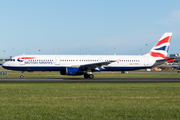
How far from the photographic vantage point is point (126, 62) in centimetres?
4562

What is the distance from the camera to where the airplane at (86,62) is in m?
41.8

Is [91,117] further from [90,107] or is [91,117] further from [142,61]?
[142,61]

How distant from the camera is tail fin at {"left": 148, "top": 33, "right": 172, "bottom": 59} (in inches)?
1900

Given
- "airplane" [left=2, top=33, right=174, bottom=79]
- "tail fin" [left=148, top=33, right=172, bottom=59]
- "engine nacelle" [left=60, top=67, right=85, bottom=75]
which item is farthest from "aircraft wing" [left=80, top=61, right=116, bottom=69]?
"tail fin" [left=148, top=33, right=172, bottom=59]

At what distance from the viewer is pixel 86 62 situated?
44.1 meters

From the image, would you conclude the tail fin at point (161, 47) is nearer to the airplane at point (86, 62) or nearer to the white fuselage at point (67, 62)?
the airplane at point (86, 62)

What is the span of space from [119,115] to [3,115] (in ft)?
16.6

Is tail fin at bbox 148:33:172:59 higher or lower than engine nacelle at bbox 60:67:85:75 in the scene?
higher

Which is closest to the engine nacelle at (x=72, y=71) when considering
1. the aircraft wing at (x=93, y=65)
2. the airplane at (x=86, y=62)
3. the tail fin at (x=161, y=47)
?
the airplane at (x=86, y=62)

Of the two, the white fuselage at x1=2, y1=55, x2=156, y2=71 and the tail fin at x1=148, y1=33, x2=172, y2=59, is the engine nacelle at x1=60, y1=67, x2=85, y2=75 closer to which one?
the white fuselage at x1=2, y1=55, x2=156, y2=71

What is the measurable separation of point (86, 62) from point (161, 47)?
610 inches

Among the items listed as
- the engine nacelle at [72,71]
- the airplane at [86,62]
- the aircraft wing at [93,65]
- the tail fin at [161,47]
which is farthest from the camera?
the tail fin at [161,47]

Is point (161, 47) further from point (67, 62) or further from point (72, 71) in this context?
point (72, 71)

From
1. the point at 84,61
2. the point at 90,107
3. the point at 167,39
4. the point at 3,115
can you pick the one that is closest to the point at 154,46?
the point at 167,39
